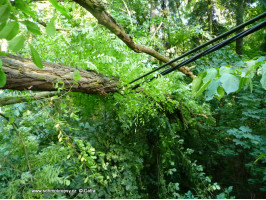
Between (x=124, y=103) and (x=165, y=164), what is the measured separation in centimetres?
225

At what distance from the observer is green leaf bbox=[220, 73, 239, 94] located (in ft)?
2.23

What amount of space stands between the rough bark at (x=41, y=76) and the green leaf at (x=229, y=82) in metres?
1.02

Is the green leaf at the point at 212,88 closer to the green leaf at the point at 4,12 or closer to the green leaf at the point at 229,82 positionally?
the green leaf at the point at 229,82

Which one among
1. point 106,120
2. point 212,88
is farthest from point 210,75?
point 106,120

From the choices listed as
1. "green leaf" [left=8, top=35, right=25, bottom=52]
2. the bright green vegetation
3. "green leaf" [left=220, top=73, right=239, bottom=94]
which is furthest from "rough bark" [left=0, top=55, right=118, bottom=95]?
"green leaf" [left=220, top=73, right=239, bottom=94]

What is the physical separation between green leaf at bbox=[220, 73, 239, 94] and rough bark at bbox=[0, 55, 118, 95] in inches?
40.0

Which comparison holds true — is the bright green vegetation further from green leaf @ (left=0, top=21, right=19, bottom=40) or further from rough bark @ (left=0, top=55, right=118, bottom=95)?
rough bark @ (left=0, top=55, right=118, bottom=95)

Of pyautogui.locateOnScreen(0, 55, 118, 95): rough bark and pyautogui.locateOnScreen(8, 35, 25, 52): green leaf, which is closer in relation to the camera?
pyautogui.locateOnScreen(8, 35, 25, 52): green leaf

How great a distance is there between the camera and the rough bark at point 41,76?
1.31 metres

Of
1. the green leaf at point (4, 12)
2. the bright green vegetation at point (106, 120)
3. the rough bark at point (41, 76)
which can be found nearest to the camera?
the green leaf at point (4, 12)

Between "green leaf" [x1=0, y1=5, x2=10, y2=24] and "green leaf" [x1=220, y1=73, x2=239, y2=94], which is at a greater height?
"green leaf" [x1=0, y1=5, x2=10, y2=24]

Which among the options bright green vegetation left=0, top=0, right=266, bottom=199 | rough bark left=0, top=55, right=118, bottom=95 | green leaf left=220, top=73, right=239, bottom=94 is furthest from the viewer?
rough bark left=0, top=55, right=118, bottom=95

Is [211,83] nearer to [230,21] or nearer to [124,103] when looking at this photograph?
[124,103]

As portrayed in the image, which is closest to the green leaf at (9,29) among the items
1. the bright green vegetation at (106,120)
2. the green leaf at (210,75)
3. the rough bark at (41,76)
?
the bright green vegetation at (106,120)
